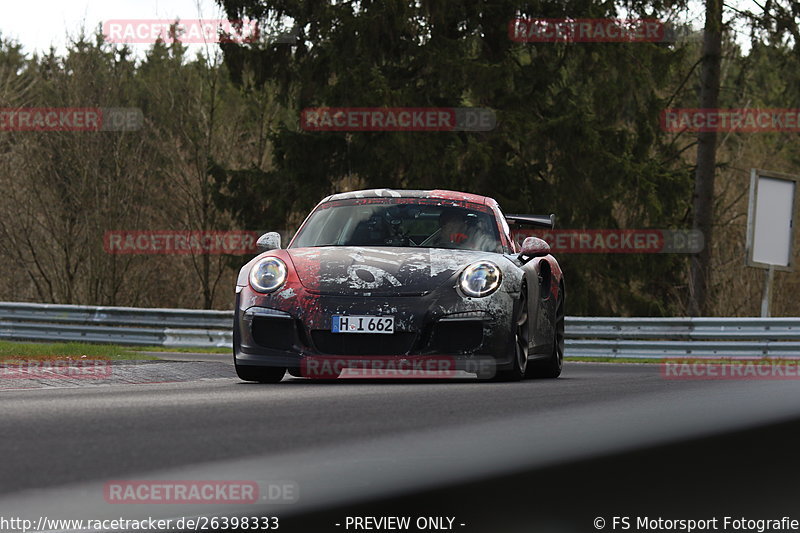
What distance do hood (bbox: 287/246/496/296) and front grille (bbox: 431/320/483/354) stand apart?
278 millimetres

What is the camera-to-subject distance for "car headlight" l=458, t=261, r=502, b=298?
27.6 ft

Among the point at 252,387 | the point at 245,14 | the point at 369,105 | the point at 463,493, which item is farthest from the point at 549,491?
the point at 245,14

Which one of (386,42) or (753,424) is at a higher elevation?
(386,42)

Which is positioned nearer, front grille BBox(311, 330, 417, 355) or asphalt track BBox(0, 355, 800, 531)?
asphalt track BBox(0, 355, 800, 531)

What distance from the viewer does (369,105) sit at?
25.5 meters

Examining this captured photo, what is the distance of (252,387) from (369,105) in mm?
17903

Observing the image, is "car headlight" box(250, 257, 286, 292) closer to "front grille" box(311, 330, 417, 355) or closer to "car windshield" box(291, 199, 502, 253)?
"front grille" box(311, 330, 417, 355)

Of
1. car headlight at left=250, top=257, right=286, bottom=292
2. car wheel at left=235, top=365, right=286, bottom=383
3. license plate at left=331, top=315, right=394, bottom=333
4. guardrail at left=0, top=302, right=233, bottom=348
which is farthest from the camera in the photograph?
guardrail at left=0, top=302, right=233, bottom=348

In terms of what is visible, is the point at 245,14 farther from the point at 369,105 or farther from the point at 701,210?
the point at 701,210

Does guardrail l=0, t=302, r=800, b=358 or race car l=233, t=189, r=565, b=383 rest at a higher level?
race car l=233, t=189, r=565, b=383

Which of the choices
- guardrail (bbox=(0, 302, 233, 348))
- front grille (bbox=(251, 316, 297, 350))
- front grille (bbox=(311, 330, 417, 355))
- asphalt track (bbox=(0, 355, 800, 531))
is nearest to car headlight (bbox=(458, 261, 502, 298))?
front grille (bbox=(311, 330, 417, 355))

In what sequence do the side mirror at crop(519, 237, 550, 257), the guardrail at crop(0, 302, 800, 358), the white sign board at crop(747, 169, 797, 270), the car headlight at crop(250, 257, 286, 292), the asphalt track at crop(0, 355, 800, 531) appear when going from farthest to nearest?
the white sign board at crop(747, 169, 797, 270) < the guardrail at crop(0, 302, 800, 358) < the side mirror at crop(519, 237, 550, 257) < the car headlight at crop(250, 257, 286, 292) < the asphalt track at crop(0, 355, 800, 531)

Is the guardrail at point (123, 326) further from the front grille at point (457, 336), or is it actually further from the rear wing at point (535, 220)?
the front grille at point (457, 336)

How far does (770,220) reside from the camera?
1864 centimetres
